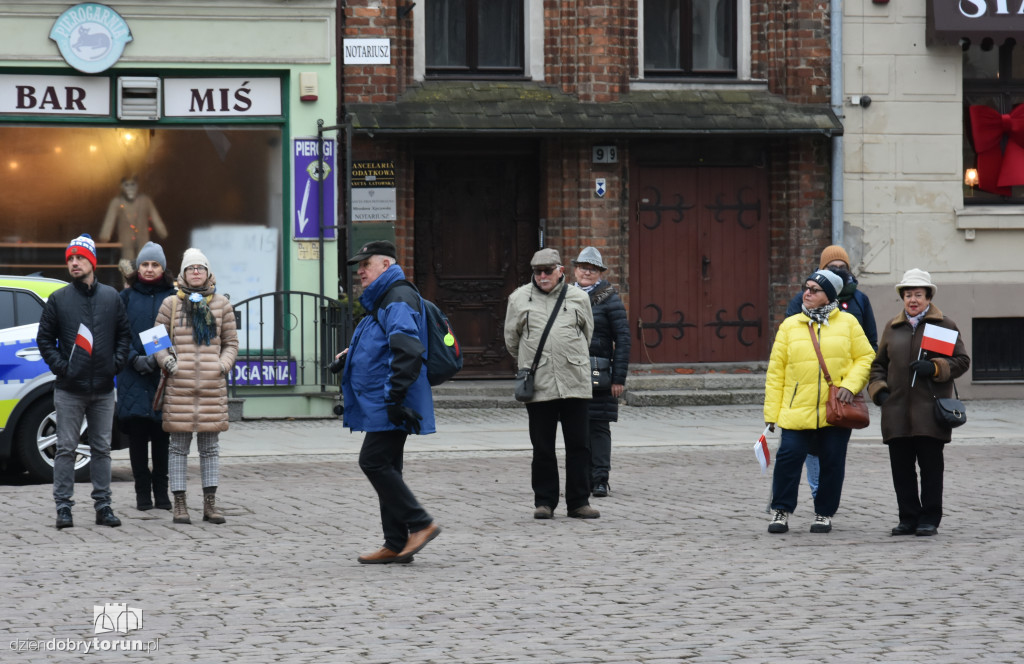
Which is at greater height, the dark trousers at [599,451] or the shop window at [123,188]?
the shop window at [123,188]

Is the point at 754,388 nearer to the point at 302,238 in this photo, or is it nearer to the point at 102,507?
the point at 302,238

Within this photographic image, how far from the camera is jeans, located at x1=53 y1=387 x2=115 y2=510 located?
9.77m

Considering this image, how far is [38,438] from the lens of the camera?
11773 millimetres

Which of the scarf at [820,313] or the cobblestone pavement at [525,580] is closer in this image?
the cobblestone pavement at [525,580]

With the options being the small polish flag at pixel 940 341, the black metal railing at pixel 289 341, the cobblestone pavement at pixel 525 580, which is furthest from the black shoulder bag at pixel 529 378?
the black metal railing at pixel 289 341

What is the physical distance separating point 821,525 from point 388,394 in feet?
9.87

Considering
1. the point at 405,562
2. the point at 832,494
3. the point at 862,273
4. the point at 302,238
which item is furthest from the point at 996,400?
the point at 405,562

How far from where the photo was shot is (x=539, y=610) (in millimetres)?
7180

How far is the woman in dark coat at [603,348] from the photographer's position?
36.2ft

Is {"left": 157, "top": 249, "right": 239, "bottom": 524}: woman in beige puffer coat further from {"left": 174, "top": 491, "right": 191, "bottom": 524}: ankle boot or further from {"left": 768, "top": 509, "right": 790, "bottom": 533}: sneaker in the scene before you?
{"left": 768, "top": 509, "right": 790, "bottom": 533}: sneaker

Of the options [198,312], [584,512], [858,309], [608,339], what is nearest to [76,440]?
[198,312]

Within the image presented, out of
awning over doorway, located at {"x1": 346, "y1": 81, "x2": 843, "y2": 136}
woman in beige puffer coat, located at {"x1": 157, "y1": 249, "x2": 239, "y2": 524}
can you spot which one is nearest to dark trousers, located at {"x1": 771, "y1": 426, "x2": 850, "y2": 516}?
woman in beige puffer coat, located at {"x1": 157, "y1": 249, "x2": 239, "y2": 524}

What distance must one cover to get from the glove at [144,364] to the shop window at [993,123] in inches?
477

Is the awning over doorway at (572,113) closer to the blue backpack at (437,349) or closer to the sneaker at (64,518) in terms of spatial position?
the sneaker at (64,518)
